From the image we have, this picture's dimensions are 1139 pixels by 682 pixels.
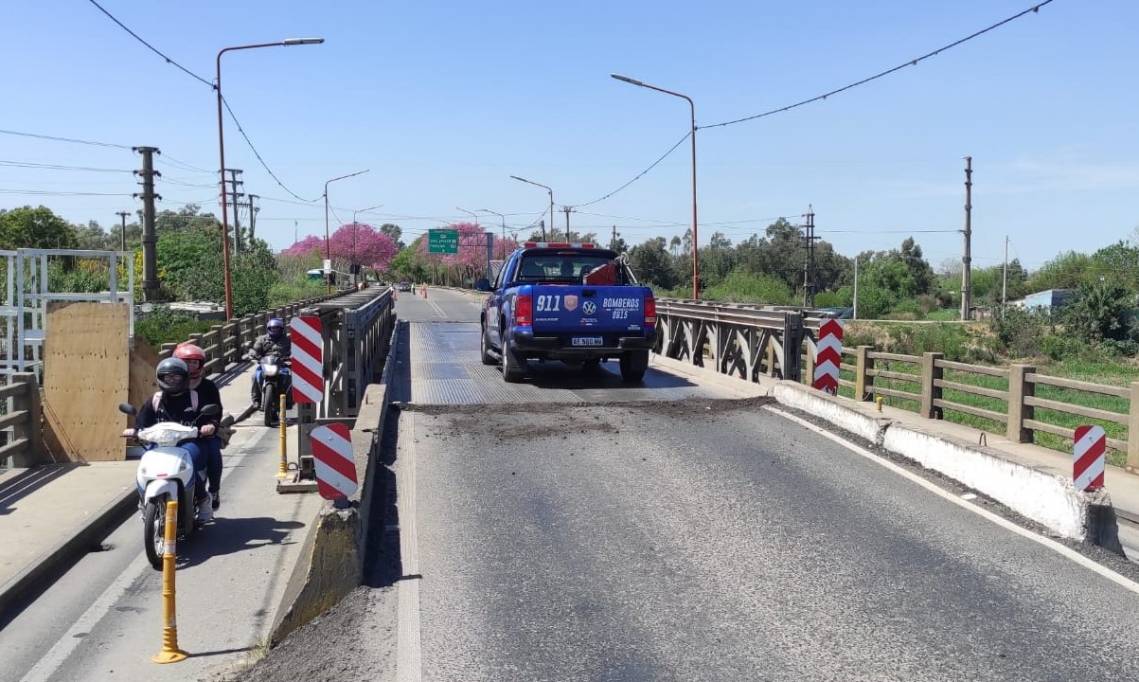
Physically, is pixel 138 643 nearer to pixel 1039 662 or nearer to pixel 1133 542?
pixel 1039 662

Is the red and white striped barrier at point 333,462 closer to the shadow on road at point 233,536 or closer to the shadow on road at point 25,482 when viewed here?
the shadow on road at point 233,536

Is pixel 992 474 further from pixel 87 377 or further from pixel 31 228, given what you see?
pixel 31 228

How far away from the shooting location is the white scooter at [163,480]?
6.80 m

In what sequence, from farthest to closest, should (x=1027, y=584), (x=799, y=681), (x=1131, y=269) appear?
(x=1131, y=269), (x=1027, y=584), (x=799, y=681)

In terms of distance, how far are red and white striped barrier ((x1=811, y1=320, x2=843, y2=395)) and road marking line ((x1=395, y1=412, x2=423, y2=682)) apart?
5979mm

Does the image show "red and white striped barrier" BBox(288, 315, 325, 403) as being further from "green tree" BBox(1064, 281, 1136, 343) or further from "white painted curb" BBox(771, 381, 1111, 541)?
"green tree" BBox(1064, 281, 1136, 343)

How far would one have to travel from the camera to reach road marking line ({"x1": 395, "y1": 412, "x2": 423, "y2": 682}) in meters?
4.90

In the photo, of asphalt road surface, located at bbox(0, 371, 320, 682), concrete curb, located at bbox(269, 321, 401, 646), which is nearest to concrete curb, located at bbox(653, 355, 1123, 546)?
concrete curb, located at bbox(269, 321, 401, 646)

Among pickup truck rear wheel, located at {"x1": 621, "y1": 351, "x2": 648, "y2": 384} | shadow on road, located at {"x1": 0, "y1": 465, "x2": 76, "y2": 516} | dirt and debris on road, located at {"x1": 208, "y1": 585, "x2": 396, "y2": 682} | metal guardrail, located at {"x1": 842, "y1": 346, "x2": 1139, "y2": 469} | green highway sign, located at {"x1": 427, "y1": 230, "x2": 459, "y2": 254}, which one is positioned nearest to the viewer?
dirt and debris on road, located at {"x1": 208, "y1": 585, "x2": 396, "y2": 682}

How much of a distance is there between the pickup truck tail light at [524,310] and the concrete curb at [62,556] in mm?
6874

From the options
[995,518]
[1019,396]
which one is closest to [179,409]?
[995,518]

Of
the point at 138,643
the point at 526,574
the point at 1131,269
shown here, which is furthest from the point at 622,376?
the point at 1131,269

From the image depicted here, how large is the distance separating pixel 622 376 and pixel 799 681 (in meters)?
11.5

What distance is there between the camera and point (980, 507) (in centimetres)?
789
